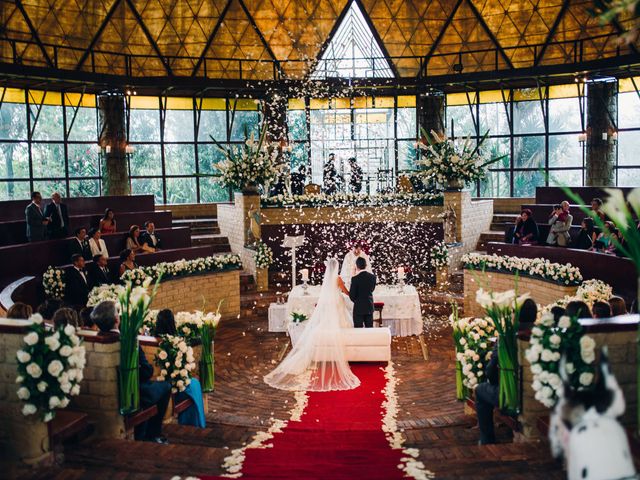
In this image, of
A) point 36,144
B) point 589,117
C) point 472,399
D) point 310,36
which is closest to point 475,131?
point 589,117

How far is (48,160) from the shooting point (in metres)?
20.1

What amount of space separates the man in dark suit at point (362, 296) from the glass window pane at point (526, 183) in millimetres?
12109

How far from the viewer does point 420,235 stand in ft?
58.6

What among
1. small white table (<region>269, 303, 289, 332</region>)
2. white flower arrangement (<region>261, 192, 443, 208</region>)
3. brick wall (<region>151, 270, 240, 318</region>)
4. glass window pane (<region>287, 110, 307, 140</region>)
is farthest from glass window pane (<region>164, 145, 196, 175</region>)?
small white table (<region>269, 303, 289, 332</region>)

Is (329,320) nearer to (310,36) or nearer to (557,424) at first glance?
(557,424)

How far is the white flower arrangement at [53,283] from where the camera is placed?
1141 cm

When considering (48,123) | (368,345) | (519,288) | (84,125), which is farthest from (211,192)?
(368,345)

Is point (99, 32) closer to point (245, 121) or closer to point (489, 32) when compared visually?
point (245, 121)

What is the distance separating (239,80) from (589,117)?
9.28 m

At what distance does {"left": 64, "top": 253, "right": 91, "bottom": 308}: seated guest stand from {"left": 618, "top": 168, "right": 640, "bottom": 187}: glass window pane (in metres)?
14.4

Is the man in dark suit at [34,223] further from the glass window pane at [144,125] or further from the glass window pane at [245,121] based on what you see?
the glass window pane at [245,121]

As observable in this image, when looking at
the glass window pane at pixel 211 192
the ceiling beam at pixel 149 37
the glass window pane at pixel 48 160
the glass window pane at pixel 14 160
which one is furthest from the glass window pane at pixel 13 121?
the glass window pane at pixel 211 192

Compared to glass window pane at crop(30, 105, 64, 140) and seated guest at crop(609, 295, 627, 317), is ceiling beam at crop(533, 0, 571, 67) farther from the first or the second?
seated guest at crop(609, 295, 627, 317)

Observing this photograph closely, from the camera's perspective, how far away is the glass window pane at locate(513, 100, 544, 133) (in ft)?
72.0
